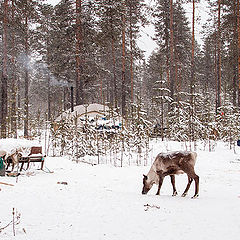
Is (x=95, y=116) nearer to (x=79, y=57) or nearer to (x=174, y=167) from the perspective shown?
(x=79, y=57)

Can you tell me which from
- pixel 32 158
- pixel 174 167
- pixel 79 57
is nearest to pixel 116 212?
pixel 174 167

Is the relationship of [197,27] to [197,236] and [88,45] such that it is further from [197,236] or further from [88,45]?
[197,236]

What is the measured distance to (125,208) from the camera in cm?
491

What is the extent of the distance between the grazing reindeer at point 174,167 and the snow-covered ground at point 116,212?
55 centimetres

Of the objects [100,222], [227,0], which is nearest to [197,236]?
[100,222]

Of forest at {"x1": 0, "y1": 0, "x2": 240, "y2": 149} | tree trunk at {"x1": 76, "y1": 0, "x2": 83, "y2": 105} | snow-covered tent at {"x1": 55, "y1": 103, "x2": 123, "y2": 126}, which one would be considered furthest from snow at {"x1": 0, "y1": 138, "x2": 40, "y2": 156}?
tree trunk at {"x1": 76, "y1": 0, "x2": 83, "y2": 105}

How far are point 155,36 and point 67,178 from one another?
22911mm

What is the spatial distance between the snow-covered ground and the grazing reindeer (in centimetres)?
A: 55

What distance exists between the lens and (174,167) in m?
6.11

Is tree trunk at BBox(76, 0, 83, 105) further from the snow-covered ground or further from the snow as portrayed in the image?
the snow-covered ground

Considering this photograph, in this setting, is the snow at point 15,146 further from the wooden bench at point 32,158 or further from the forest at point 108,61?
the forest at point 108,61

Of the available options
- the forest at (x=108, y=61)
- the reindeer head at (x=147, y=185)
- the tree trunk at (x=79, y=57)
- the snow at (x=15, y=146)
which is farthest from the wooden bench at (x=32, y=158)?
the tree trunk at (x=79, y=57)

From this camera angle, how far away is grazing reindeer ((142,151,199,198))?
5926 millimetres

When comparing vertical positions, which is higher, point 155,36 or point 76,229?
point 155,36
